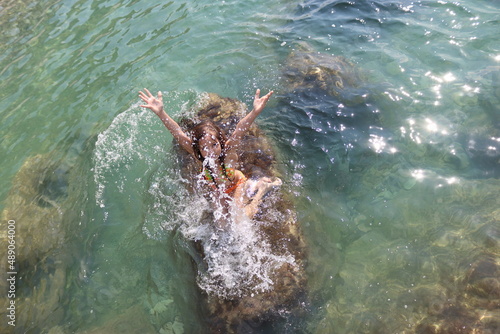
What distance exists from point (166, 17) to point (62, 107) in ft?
13.4

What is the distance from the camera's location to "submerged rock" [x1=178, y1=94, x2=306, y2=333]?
402 cm

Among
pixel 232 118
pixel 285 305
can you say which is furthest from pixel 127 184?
pixel 285 305

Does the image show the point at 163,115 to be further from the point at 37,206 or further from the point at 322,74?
the point at 322,74

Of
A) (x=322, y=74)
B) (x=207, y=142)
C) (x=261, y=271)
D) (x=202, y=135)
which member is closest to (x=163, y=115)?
(x=202, y=135)

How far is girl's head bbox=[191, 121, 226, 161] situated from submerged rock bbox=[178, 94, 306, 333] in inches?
18.0

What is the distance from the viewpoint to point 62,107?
25.0 ft

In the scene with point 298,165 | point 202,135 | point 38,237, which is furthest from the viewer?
point 298,165

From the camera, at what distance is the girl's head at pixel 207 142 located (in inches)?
212

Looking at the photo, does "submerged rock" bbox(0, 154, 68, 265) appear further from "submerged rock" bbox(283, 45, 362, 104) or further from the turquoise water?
"submerged rock" bbox(283, 45, 362, 104)

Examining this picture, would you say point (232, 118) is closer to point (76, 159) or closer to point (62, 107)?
point (76, 159)

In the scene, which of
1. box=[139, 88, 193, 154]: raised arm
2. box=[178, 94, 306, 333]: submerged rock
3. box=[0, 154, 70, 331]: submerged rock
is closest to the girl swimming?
box=[139, 88, 193, 154]: raised arm

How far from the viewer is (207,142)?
17.6ft

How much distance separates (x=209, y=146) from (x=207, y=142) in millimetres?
69

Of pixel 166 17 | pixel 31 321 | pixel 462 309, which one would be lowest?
pixel 462 309
